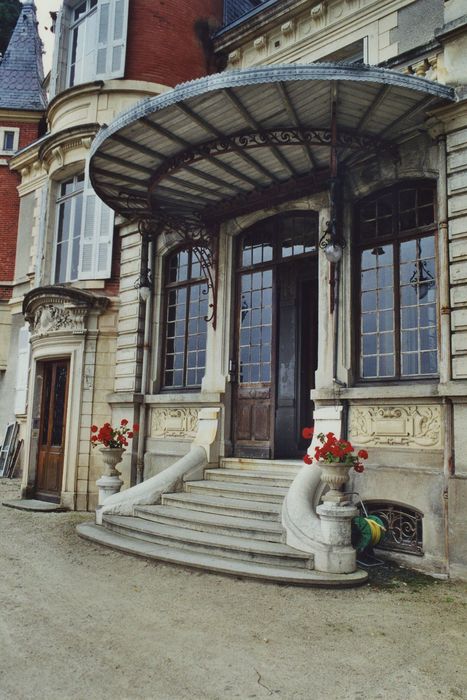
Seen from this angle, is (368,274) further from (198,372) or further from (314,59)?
(314,59)

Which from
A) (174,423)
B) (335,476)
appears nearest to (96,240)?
(174,423)

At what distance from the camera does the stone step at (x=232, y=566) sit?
17.8 feet

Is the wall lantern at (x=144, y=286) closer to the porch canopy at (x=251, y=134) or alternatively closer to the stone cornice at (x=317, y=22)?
the porch canopy at (x=251, y=134)

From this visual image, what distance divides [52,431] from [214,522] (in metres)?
5.26

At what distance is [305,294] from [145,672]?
6.91 metres

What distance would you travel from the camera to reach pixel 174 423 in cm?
963

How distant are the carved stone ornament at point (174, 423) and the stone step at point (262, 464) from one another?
85 cm

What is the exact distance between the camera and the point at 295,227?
8.79 m

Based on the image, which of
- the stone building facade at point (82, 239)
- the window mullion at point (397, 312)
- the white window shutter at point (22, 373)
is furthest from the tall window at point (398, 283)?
the white window shutter at point (22, 373)

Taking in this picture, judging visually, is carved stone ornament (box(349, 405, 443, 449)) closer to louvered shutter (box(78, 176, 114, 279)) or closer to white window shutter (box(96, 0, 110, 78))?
louvered shutter (box(78, 176, 114, 279))

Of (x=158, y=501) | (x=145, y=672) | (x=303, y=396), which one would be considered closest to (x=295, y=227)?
(x=303, y=396)

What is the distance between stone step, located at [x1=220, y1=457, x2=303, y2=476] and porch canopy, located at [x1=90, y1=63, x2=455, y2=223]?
3.77 meters

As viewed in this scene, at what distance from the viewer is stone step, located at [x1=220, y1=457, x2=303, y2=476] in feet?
26.1

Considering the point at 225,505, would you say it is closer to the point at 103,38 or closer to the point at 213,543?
the point at 213,543
